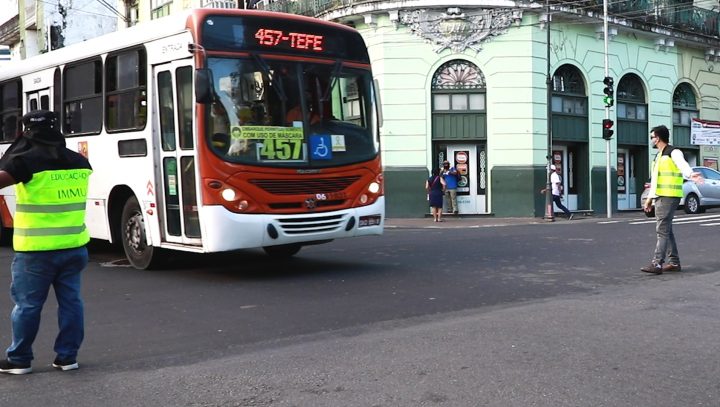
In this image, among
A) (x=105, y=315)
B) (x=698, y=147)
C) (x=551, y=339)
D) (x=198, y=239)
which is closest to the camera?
(x=551, y=339)

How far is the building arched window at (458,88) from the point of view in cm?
2433

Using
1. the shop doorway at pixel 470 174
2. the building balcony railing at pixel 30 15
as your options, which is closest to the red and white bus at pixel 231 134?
the shop doorway at pixel 470 174

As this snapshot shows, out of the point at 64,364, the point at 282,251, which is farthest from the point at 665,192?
the point at 64,364

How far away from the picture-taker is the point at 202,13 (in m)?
9.10

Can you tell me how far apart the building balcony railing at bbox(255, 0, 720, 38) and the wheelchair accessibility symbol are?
1566 cm

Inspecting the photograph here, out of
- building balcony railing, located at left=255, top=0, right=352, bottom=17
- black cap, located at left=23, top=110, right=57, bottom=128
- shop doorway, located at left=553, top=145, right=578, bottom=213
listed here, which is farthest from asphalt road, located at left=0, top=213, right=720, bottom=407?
building balcony railing, located at left=255, top=0, right=352, bottom=17

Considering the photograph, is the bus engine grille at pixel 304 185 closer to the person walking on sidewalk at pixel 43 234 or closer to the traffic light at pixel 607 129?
the person walking on sidewalk at pixel 43 234

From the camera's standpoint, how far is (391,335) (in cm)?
622

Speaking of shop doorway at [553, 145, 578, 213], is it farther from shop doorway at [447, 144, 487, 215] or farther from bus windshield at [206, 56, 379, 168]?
bus windshield at [206, 56, 379, 168]

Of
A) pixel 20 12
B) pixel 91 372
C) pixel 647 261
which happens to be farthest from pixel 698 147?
pixel 20 12

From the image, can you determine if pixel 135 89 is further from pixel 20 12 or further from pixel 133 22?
pixel 20 12

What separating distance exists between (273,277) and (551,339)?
4.70 m

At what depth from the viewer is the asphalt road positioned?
471 centimetres

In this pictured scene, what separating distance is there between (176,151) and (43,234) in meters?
4.24
